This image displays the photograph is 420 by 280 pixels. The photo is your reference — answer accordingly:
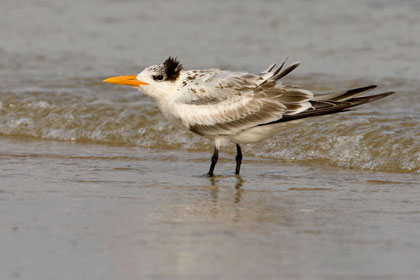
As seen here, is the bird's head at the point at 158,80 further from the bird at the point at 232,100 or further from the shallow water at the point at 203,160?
the shallow water at the point at 203,160

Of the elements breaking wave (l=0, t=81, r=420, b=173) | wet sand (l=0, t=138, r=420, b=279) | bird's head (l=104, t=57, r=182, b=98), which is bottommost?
wet sand (l=0, t=138, r=420, b=279)

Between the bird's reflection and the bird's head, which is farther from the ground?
the bird's head

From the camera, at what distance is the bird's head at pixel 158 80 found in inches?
270

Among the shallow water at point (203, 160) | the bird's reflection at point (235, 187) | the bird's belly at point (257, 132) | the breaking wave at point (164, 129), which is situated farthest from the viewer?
the breaking wave at point (164, 129)

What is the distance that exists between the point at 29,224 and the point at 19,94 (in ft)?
18.2

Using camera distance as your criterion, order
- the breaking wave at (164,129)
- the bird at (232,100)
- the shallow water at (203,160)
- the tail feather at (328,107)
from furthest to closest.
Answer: the breaking wave at (164,129)
the bird at (232,100)
the tail feather at (328,107)
the shallow water at (203,160)

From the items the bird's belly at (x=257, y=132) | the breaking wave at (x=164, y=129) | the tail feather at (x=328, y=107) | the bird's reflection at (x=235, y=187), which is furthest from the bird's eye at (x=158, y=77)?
the breaking wave at (x=164, y=129)

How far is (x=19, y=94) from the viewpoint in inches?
398

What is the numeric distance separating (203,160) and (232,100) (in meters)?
1.11

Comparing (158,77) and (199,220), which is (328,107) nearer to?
(158,77)

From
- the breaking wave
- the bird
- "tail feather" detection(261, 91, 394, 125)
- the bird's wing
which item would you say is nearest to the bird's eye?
the bird

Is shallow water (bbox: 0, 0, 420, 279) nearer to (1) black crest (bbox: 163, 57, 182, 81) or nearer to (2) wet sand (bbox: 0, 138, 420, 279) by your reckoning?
(2) wet sand (bbox: 0, 138, 420, 279)

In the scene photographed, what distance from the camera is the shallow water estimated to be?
14.0 ft

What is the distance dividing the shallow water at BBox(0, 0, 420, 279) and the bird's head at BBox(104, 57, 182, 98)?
2.40 ft
